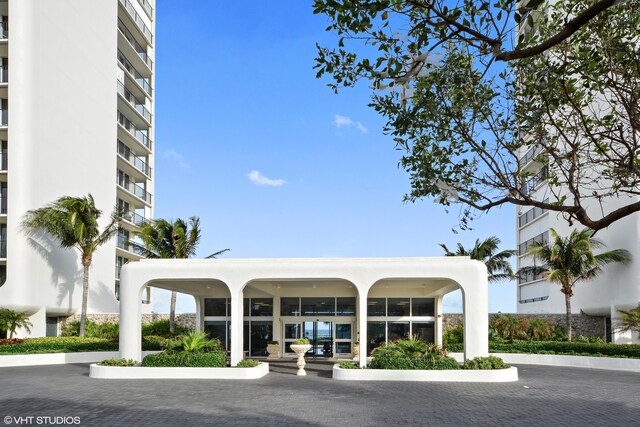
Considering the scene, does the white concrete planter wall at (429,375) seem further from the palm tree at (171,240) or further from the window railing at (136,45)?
the window railing at (136,45)

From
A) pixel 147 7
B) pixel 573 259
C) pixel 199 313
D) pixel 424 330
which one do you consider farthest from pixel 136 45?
pixel 573 259

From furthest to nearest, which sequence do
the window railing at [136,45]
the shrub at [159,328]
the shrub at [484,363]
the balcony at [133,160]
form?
the window railing at [136,45], the balcony at [133,160], the shrub at [159,328], the shrub at [484,363]

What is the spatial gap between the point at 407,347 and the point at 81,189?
24892 millimetres

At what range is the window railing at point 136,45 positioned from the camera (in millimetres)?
45719

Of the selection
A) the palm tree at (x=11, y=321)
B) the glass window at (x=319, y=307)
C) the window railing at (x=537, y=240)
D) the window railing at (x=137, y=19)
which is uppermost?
the window railing at (x=137, y=19)

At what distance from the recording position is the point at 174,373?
19.9 m

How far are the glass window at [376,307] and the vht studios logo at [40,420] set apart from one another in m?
17.4

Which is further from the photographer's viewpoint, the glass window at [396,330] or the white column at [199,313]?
the white column at [199,313]

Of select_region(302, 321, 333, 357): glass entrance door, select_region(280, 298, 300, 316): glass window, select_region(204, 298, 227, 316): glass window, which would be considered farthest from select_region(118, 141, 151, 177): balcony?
select_region(302, 321, 333, 357): glass entrance door

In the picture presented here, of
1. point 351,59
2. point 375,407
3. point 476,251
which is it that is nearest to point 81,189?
point 476,251

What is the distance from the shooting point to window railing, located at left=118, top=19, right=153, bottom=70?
45719mm

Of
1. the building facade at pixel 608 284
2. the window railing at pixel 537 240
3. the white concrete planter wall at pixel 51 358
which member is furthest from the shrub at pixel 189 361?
the window railing at pixel 537 240

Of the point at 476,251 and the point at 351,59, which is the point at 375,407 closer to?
the point at 351,59

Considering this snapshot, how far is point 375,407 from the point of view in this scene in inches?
563
